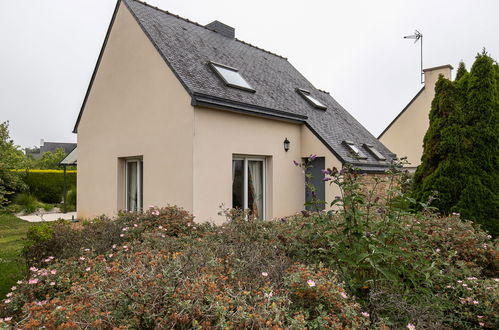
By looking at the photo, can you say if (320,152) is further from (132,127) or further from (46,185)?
(46,185)

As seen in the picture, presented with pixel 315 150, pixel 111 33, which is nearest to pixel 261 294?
pixel 315 150

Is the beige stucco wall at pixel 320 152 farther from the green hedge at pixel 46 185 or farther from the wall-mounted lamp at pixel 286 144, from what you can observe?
the green hedge at pixel 46 185

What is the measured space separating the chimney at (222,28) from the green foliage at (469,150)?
339 inches

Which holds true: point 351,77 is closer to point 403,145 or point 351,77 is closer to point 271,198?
point 403,145

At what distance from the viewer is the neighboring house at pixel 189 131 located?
24.3 feet

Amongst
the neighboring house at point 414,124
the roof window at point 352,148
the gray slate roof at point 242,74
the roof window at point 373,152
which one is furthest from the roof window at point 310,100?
the neighboring house at point 414,124

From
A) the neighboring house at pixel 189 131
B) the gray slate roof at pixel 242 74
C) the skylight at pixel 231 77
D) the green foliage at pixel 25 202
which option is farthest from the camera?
the green foliage at pixel 25 202

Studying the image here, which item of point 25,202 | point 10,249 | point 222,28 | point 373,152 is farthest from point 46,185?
point 373,152

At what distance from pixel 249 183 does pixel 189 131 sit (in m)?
2.38

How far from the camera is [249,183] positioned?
28.5 feet

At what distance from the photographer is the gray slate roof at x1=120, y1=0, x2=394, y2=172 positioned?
7.80 m

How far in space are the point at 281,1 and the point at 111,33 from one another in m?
6.63

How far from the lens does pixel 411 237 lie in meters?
3.74

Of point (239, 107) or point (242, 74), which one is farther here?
point (242, 74)
